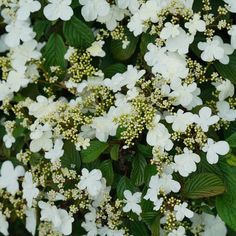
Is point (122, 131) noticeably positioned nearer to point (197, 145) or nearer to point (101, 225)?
point (197, 145)

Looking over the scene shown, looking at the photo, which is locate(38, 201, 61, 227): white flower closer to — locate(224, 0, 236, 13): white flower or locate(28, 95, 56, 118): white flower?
locate(28, 95, 56, 118): white flower

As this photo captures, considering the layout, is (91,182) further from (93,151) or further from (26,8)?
(26,8)

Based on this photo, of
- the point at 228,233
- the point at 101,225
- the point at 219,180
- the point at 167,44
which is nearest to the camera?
the point at 219,180

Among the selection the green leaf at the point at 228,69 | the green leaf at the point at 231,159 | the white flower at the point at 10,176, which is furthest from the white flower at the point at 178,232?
the white flower at the point at 10,176

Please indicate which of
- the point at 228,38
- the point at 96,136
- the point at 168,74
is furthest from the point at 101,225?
the point at 228,38

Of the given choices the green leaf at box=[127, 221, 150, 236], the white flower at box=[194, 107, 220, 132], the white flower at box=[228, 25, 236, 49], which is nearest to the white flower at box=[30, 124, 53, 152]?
the green leaf at box=[127, 221, 150, 236]

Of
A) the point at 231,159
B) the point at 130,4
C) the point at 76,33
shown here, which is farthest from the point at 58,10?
the point at 231,159
